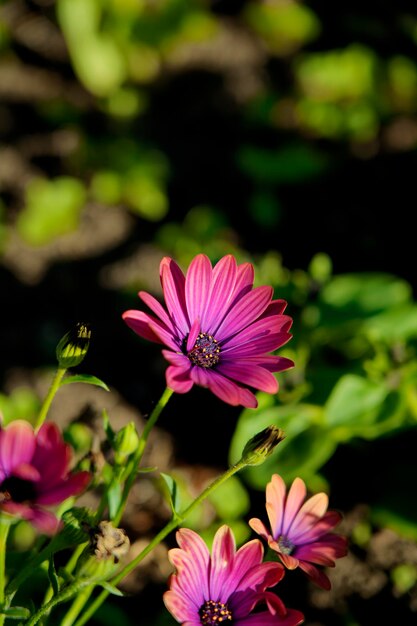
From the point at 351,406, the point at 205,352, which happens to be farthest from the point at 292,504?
the point at 351,406

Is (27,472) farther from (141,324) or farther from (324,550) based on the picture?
(324,550)

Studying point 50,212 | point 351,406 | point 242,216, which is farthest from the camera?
point 242,216

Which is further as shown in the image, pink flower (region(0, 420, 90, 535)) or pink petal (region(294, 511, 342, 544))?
pink petal (region(294, 511, 342, 544))

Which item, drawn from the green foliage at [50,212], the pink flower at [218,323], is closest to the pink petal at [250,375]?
the pink flower at [218,323]

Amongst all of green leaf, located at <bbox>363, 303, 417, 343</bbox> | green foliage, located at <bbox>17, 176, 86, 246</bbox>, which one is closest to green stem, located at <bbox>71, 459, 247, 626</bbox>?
green leaf, located at <bbox>363, 303, 417, 343</bbox>

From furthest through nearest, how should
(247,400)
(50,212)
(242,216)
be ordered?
(242,216) → (50,212) → (247,400)

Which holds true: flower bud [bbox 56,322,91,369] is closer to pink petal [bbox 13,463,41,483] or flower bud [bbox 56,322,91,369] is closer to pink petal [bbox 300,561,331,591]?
pink petal [bbox 13,463,41,483]
